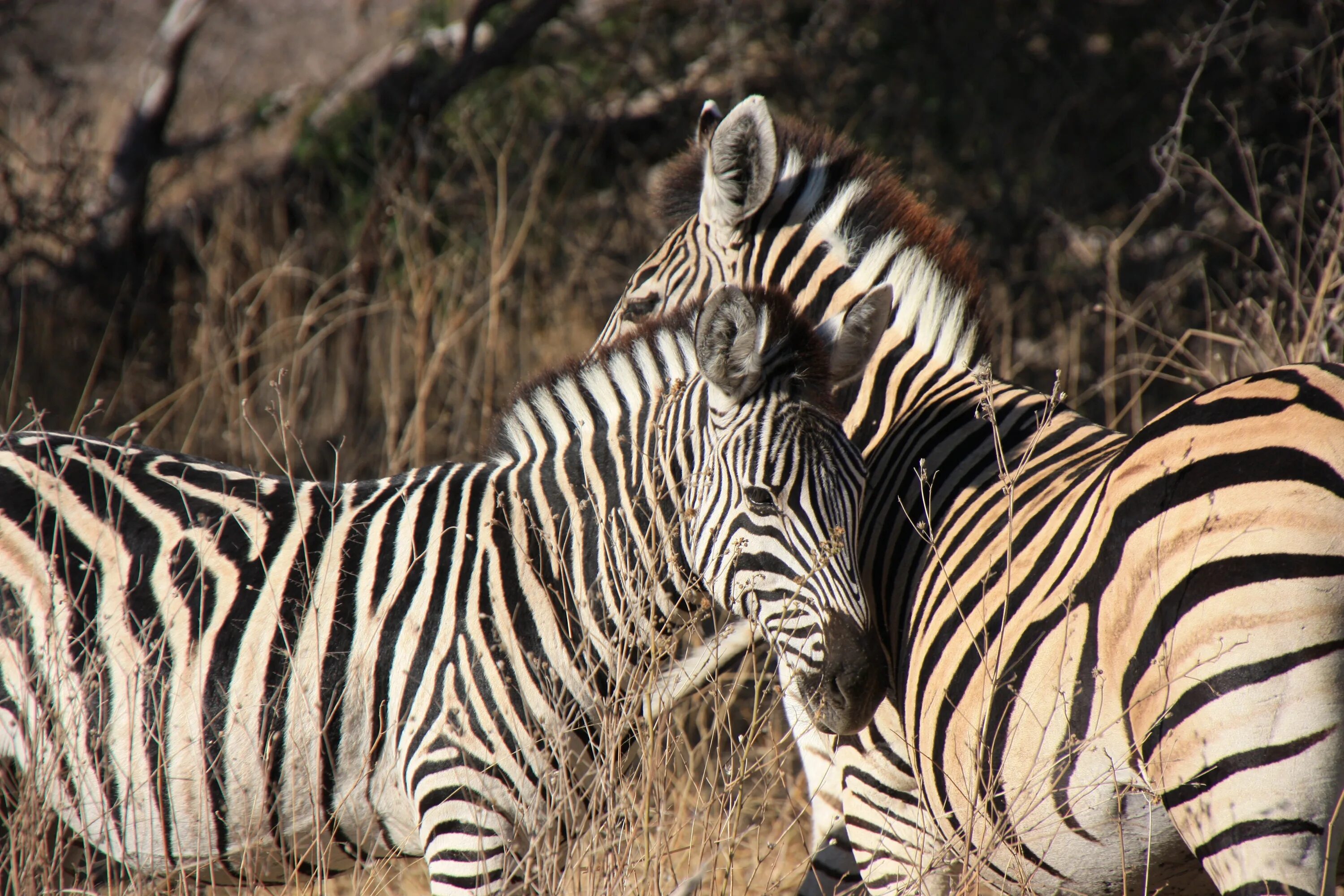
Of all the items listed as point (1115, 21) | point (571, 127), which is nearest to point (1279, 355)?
point (1115, 21)

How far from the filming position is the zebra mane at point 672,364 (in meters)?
2.51

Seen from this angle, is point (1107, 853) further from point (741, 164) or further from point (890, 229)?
point (741, 164)

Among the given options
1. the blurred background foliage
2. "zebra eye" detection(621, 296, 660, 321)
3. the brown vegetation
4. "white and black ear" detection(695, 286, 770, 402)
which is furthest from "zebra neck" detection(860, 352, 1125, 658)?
the blurred background foliage

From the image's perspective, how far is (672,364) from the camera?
285cm

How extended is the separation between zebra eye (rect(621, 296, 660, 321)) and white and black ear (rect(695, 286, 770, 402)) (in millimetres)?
1147

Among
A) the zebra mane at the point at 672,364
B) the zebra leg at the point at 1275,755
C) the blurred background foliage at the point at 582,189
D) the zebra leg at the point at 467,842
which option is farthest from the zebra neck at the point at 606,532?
the blurred background foliage at the point at 582,189

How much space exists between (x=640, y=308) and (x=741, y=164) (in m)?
0.59

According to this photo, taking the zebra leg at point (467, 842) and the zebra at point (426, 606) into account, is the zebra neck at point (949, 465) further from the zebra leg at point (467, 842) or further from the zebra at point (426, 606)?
the zebra leg at point (467, 842)

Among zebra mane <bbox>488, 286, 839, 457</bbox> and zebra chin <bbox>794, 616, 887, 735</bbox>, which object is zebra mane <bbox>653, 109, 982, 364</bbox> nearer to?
zebra mane <bbox>488, 286, 839, 457</bbox>

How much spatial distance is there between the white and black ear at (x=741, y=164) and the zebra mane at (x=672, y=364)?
1.16 ft

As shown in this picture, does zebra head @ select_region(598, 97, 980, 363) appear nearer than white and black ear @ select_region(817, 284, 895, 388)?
No

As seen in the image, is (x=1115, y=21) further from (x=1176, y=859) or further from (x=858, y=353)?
(x=1176, y=859)

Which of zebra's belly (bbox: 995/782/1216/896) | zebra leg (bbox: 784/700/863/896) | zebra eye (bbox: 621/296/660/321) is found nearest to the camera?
zebra's belly (bbox: 995/782/1216/896)

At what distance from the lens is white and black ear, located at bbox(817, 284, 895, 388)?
2670 millimetres
